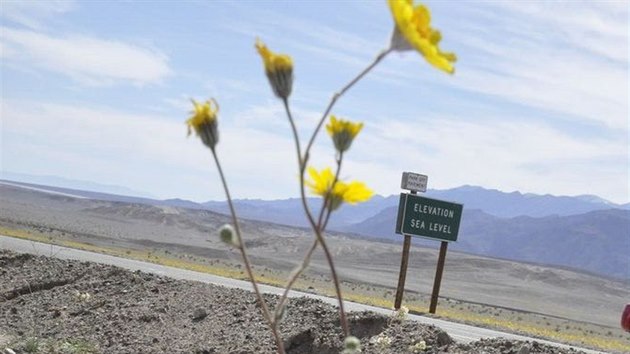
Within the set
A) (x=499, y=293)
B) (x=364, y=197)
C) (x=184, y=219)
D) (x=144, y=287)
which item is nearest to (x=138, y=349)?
(x=144, y=287)

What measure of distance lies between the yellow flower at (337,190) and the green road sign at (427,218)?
1447 centimetres

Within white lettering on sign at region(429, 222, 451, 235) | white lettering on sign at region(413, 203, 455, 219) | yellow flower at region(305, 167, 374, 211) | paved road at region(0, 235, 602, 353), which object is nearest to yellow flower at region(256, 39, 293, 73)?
yellow flower at region(305, 167, 374, 211)

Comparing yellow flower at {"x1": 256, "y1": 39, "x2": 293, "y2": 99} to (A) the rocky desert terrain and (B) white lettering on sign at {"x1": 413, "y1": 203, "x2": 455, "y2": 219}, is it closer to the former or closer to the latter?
(B) white lettering on sign at {"x1": 413, "y1": 203, "x2": 455, "y2": 219}

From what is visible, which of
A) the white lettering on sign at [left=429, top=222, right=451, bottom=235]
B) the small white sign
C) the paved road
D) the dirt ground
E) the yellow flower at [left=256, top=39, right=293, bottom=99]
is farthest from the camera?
the white lettering on sign at [left=429, top=222, right=451, bottom=235]

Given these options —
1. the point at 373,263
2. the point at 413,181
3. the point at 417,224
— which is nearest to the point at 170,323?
the point at 413,181

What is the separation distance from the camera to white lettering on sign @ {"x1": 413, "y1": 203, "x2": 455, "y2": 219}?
17.0m

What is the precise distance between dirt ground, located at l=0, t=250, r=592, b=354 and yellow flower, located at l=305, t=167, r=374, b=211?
510 cm

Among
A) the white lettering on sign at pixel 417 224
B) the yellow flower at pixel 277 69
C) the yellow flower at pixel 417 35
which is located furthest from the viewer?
the white lettering on sign at pixel 417 224

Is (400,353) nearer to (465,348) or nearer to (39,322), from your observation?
(465,348)

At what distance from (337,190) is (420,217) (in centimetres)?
1522

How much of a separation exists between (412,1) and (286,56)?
0.30 meters

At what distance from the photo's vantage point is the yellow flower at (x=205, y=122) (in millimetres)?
2051

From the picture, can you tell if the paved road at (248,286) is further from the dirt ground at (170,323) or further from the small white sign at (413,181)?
the dirt ground at (170,323)

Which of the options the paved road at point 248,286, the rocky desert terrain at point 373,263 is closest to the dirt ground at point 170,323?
the paved road at point 248,286
